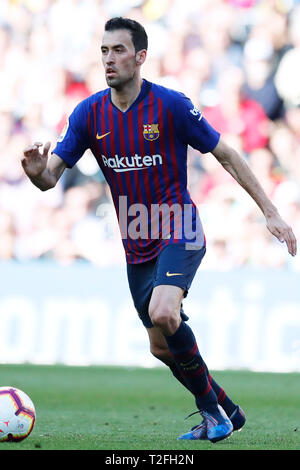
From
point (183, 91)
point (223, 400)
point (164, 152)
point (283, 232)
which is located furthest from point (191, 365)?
point (183, 91)

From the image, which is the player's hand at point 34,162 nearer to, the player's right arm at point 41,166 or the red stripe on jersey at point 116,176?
the player's right arm at point 41,166

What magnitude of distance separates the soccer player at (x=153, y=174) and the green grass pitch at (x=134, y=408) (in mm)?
382

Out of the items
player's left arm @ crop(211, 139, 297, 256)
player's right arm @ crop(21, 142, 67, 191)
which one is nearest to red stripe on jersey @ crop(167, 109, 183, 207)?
player's left arm @ crop(211, 139, 297, 256)

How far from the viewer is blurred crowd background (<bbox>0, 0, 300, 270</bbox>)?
11852mm

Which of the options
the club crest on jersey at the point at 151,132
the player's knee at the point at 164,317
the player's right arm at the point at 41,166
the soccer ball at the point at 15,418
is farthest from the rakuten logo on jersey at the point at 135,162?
the soccer ball at the point at 15,418

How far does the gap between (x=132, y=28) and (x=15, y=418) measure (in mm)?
2436

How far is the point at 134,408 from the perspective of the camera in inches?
297

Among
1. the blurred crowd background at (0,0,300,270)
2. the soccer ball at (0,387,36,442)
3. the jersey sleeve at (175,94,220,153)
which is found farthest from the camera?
the blurred crowd background at (0,0,300,270)

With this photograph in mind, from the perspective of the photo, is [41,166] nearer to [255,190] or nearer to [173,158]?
[173,158]

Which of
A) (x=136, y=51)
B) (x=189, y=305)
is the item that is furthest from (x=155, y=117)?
(x=189, y=305)

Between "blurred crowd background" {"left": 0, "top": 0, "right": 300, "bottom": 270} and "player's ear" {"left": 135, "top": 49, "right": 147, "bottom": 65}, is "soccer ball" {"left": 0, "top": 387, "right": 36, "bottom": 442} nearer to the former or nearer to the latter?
"player's ear" {"left": 135, "top": 49, "right": 147, "bottom": 65}

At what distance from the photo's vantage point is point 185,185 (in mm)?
5645

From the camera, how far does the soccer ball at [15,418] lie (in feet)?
16.4

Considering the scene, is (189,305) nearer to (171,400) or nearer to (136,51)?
(171,400)
